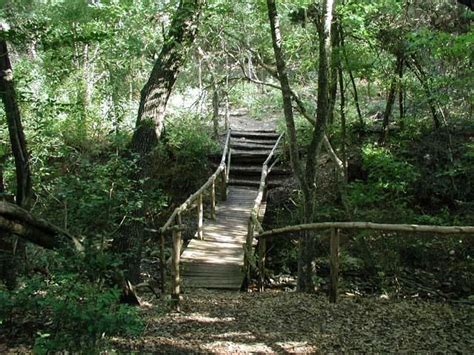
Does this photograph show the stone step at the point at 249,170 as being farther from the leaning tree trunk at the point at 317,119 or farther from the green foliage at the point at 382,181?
the leaning tree trunk at the point at 317,119

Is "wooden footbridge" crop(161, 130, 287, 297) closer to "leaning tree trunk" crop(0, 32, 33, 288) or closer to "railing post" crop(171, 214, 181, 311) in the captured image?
"railing post" crop(171, 214, 181, 311)

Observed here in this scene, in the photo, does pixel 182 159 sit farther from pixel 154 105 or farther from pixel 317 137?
pixel 317 137

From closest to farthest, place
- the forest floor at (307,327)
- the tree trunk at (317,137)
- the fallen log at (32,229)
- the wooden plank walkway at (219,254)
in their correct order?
the fallen log at (32,229) < the forest floor at (307,327) < the tree trunk at (317,137) < the wooden plank walkway at (219,254)

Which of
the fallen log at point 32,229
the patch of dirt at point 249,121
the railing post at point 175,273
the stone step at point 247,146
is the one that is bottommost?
the railing post at point 175,273

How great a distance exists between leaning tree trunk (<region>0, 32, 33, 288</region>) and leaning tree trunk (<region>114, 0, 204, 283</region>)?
1.44 meters

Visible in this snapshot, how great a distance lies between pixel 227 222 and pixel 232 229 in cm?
45

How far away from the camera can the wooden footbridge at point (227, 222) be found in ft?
26.0

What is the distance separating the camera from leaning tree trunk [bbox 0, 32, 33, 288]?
197 inches

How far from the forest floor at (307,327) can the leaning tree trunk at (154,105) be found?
3.07ft

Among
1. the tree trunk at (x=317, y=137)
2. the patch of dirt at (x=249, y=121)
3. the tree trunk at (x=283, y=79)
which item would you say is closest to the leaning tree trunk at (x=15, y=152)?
the tree trunk at (x=283, y=79)

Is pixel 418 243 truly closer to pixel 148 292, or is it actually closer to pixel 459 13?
pixel 148 292

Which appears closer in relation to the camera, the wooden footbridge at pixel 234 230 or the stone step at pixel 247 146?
the wooden footbridge at pixel 234 230

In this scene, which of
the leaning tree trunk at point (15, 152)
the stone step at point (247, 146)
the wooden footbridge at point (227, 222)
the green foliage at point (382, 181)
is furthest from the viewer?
the stone step at point (247, 146)

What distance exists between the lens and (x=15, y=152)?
546cm
